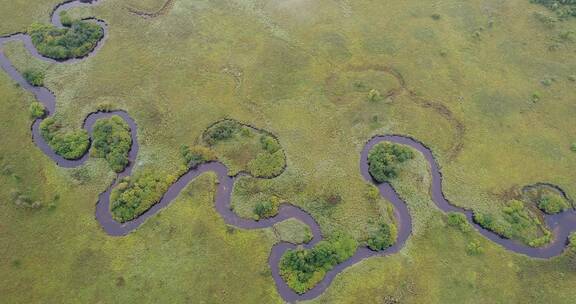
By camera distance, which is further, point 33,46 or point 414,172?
point 33,46

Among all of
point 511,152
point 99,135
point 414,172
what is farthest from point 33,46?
point 511,152

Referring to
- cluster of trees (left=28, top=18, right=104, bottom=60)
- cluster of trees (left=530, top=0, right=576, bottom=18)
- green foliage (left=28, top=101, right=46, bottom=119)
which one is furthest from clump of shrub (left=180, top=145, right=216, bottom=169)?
cluster of trees (left=530, top=0, right=576, bottom=18)

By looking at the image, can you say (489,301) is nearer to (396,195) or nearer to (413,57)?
(396,195)

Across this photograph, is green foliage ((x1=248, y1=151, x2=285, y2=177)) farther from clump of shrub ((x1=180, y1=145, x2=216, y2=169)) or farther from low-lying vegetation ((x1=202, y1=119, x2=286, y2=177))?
clump of shrub ((x1=180, y1=145, x2=216, y2=169))

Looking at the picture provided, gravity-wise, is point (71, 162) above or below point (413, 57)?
below

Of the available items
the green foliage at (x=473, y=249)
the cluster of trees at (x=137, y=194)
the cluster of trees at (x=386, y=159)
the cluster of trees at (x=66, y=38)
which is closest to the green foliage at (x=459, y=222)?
the green foliage at (x=473, y=249)

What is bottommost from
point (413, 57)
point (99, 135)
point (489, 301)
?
→ point (489, 301)
